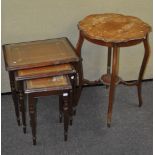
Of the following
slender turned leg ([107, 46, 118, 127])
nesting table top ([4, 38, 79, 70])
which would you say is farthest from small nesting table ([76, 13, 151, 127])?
nesting table top ([4, 38, 79, 70])

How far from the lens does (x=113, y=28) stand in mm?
1752

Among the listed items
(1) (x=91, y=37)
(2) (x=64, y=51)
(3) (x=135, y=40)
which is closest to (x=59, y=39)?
(2) (x=64, y=51)

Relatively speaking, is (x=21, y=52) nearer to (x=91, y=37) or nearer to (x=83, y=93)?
(x=91, y=37)

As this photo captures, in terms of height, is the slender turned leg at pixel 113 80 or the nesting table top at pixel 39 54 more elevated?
the nesting table top at pixel 39 54

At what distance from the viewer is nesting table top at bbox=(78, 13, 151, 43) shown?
1656 mm

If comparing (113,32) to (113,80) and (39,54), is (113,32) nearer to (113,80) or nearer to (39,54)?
(113,80)

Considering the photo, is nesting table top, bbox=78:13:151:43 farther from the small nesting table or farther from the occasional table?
the occasional table

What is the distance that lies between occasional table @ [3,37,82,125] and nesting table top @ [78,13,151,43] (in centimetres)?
17

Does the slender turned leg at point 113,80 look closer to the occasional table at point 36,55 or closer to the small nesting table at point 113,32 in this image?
the small nesting table at point 113,32

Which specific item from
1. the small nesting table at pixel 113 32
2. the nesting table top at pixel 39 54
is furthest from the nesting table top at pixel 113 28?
the nesting table top at pixel 39 54

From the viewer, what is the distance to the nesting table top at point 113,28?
1656 millimetres

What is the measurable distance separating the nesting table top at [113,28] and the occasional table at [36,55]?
17cm

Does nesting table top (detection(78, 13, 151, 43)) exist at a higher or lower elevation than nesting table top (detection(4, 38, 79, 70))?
higher

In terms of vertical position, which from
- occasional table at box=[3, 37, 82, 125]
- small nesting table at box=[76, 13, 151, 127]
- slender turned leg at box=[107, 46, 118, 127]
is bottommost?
slender turned leg at box=[107, 46, 118, 127]
